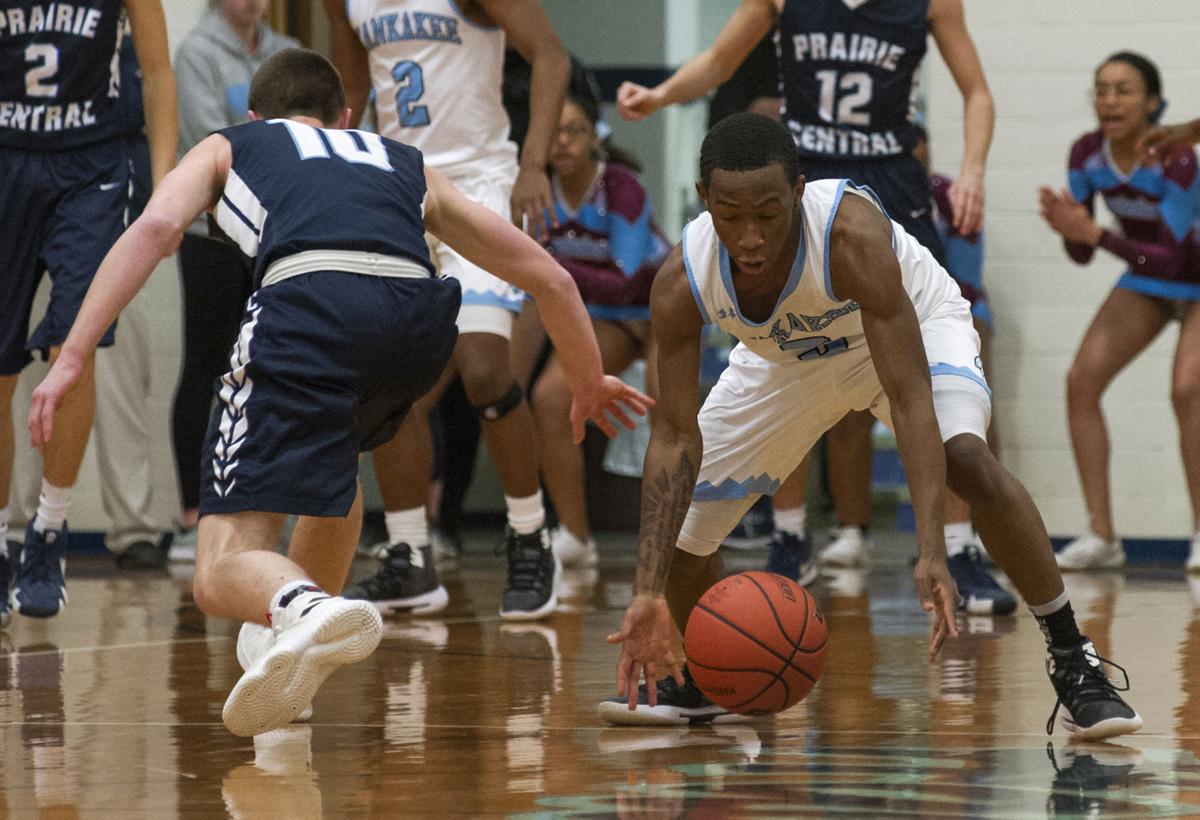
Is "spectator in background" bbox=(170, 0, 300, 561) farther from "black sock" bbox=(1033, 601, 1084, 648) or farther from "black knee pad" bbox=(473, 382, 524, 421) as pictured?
"black sock" bbox=(1033, 601, 1084, 648)

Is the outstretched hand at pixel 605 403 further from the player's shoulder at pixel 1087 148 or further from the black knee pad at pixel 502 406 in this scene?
the player's shoulder at pixel 1087 148

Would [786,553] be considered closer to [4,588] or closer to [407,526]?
[407,526]

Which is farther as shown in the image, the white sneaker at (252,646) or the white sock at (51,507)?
the white sock at (51,507)

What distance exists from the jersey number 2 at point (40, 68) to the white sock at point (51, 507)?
1.20 metres

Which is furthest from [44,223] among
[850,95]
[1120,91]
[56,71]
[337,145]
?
[1120,91]

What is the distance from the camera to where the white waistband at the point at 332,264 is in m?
3.58

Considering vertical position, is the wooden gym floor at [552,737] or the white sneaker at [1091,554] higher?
the wooden gym floor at [552,737]

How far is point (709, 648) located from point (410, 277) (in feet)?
3.14

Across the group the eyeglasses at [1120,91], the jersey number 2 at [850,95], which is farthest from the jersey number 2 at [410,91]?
the eyeglasses at [1120,91]

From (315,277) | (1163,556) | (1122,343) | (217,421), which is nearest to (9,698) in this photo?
(217,421)

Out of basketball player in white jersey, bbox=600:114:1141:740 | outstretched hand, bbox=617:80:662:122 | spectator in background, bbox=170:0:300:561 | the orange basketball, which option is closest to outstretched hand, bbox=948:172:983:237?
outstretched hand, bbox=617:80:662:122

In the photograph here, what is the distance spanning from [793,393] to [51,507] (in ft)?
8.21

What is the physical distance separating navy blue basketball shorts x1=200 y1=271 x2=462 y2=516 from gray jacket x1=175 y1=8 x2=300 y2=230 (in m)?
4.42

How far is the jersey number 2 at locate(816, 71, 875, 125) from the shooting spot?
235 inches
